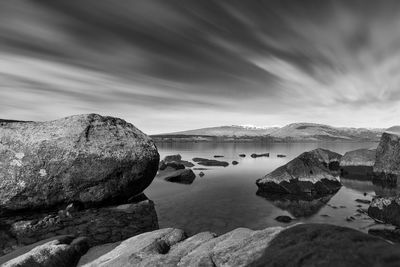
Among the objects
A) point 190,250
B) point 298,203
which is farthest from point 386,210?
point 190,250

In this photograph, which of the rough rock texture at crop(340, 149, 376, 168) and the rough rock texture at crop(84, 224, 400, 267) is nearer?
the rough rock texture at crop(84, 224, 400, 267)

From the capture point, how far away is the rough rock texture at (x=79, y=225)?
1327cm

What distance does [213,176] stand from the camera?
35.6 m

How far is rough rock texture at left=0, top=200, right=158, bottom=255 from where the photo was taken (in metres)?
13.3

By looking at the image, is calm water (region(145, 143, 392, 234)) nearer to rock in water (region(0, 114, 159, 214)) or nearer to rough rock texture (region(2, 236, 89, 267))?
rock in water (region(0, 114, 159, 214))

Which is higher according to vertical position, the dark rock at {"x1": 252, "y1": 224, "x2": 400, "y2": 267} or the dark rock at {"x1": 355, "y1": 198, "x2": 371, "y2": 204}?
the dark rock at {"x1": 252, "y1": 224, "x2": 400, "y2": 267}

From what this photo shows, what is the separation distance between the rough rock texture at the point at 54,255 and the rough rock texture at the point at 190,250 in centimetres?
100

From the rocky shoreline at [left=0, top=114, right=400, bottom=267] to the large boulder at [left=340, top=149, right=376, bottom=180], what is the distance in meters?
18.2

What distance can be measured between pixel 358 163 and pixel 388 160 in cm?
758

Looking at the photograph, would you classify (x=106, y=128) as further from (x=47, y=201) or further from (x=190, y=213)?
(x=190, y=213)

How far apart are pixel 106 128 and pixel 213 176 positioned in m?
20.2

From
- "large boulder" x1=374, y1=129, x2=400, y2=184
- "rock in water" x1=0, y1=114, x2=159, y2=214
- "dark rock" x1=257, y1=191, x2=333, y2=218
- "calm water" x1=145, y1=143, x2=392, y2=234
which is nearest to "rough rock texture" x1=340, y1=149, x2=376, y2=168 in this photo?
"large boulder" x1=374, y1=129, x2=400, y2=184

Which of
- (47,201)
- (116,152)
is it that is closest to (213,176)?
(116,152)

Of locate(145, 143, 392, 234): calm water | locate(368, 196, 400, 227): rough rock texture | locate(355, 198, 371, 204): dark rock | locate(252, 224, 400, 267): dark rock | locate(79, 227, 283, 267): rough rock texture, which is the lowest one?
locate(145, 143, 392, 234): calm water
